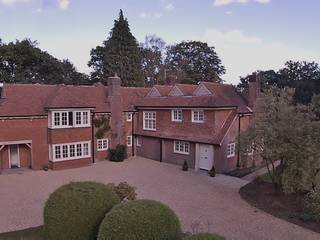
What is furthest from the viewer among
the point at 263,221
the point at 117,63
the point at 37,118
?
the point at 117,63

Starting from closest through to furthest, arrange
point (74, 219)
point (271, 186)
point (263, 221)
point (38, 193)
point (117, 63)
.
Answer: point (74, 219), point (263, 221), point (38, 193), point (271, 186), point (117, 63)

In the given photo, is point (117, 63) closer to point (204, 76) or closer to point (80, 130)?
point (204, 76)

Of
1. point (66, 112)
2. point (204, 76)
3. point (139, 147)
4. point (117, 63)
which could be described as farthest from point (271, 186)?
point (204, 76)

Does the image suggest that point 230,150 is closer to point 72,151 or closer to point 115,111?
point 115,111

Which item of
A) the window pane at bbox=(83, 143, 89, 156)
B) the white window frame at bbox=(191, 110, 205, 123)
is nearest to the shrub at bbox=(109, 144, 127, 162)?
the window pane at bbox=(83, 143, 89, 156)

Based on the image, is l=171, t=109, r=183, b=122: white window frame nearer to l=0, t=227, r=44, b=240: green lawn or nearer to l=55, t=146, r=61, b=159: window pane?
l=55, t=146, r=61, b=159: window pane

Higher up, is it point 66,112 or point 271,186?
point 66,112
